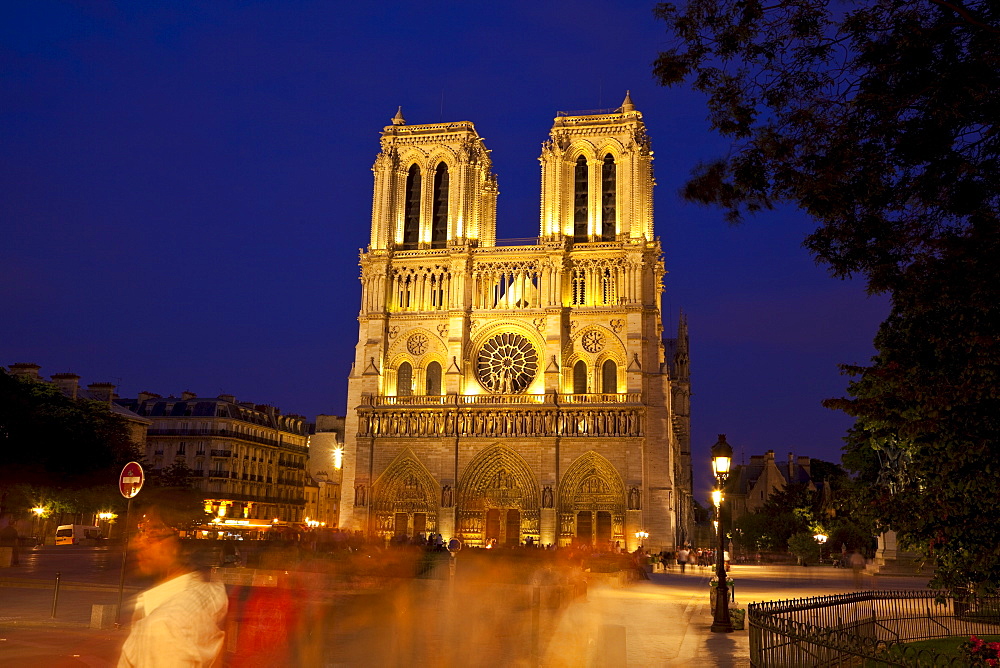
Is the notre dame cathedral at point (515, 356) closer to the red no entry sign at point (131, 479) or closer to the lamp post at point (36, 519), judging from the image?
the lamp post at point (36, 519)

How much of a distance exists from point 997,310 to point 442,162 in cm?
4743

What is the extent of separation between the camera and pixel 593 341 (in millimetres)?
49781

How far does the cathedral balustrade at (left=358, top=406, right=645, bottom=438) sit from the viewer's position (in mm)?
47562

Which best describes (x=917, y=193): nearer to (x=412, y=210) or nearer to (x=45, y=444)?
(x=45, y=444)

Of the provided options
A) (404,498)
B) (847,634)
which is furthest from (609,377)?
(847,634)

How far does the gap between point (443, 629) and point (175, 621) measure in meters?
9.88

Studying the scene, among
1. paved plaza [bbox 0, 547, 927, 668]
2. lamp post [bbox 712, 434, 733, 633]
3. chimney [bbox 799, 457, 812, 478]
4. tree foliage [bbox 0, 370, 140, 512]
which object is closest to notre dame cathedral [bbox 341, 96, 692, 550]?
tree foliage [bbox 0, 370, 140, 512]

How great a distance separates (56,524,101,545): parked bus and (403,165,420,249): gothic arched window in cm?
2300

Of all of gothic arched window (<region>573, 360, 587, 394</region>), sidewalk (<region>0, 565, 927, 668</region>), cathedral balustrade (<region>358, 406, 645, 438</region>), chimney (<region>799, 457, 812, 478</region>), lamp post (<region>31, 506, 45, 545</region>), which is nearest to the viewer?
sidewalk (<region>0, 565, 927, 668</region>)

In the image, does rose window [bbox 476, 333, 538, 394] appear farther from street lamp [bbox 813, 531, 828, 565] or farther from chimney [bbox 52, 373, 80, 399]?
chimney [bbox 52, 373, 80, 399]

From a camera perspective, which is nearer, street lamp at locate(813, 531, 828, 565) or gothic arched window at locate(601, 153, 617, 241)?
street lamp at locate(813, 531, 828, 565)

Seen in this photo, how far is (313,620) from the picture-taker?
53.0 feet

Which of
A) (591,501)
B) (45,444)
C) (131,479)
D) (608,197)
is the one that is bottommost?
(131,479)

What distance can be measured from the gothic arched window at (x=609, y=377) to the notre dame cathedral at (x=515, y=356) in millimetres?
143
